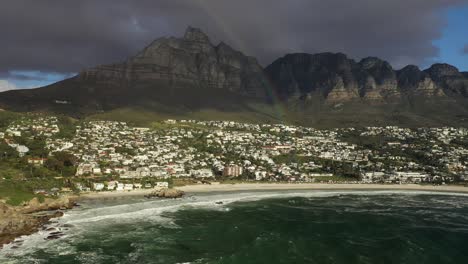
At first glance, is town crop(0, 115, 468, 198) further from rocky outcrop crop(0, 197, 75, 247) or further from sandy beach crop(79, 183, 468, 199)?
rocky outcrop crop(0, 197, 75, 247)

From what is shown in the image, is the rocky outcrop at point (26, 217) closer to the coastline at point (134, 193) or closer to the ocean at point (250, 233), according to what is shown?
the coastline at point (134, 193)

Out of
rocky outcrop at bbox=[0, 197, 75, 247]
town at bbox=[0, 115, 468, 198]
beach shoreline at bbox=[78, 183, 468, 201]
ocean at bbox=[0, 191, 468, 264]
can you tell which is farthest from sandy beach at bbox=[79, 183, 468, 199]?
rocky outcrop at bbox=[0, 197, 75, 247]

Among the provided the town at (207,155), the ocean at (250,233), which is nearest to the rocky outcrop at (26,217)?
the ocean at (250,233)

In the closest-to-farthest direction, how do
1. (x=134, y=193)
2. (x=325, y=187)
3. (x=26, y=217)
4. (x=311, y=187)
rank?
(x=26, y=217) < (x=134, y=193) < (x=325, y=187) < (x=311, y=187)

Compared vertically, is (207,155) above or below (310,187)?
above

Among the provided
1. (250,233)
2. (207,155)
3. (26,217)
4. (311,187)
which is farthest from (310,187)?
(26,217)

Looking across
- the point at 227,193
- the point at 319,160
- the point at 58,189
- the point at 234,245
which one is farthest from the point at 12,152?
the point at 319,160

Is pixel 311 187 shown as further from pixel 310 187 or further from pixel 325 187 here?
pixel 325 187
